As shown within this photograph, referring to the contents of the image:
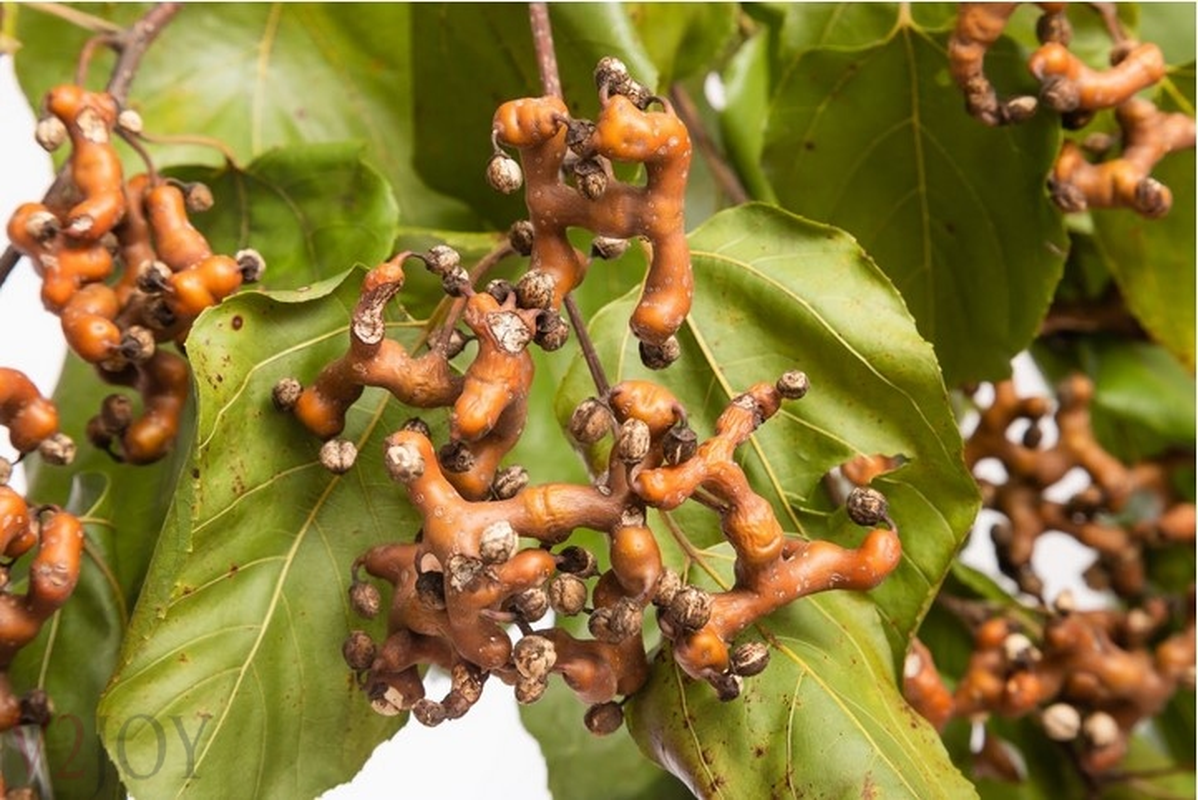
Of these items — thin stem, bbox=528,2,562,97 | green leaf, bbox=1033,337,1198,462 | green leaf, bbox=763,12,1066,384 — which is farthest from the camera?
green leaf, bbox=1033,337,1198,462

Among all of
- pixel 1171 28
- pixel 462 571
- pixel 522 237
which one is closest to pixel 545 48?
pixel 522 237

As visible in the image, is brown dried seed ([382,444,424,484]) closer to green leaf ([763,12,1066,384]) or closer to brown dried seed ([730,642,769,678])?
brown dried seed ([730,642,769,678])

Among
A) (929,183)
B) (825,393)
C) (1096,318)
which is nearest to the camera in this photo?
(825,393)

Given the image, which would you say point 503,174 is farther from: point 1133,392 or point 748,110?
point 1133,392

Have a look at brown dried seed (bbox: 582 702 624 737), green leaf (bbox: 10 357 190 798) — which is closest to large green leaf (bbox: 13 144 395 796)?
green leaf (bbox: 10 357 190 798)

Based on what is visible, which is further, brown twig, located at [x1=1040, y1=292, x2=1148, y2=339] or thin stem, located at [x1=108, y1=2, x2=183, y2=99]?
brown twig, located at [x1=1040, y1=292, x2=1148, y2=339]

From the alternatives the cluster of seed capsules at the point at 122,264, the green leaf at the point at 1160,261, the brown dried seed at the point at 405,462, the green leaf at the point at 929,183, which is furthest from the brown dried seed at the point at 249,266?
the green leaf at the point at 1160,261
